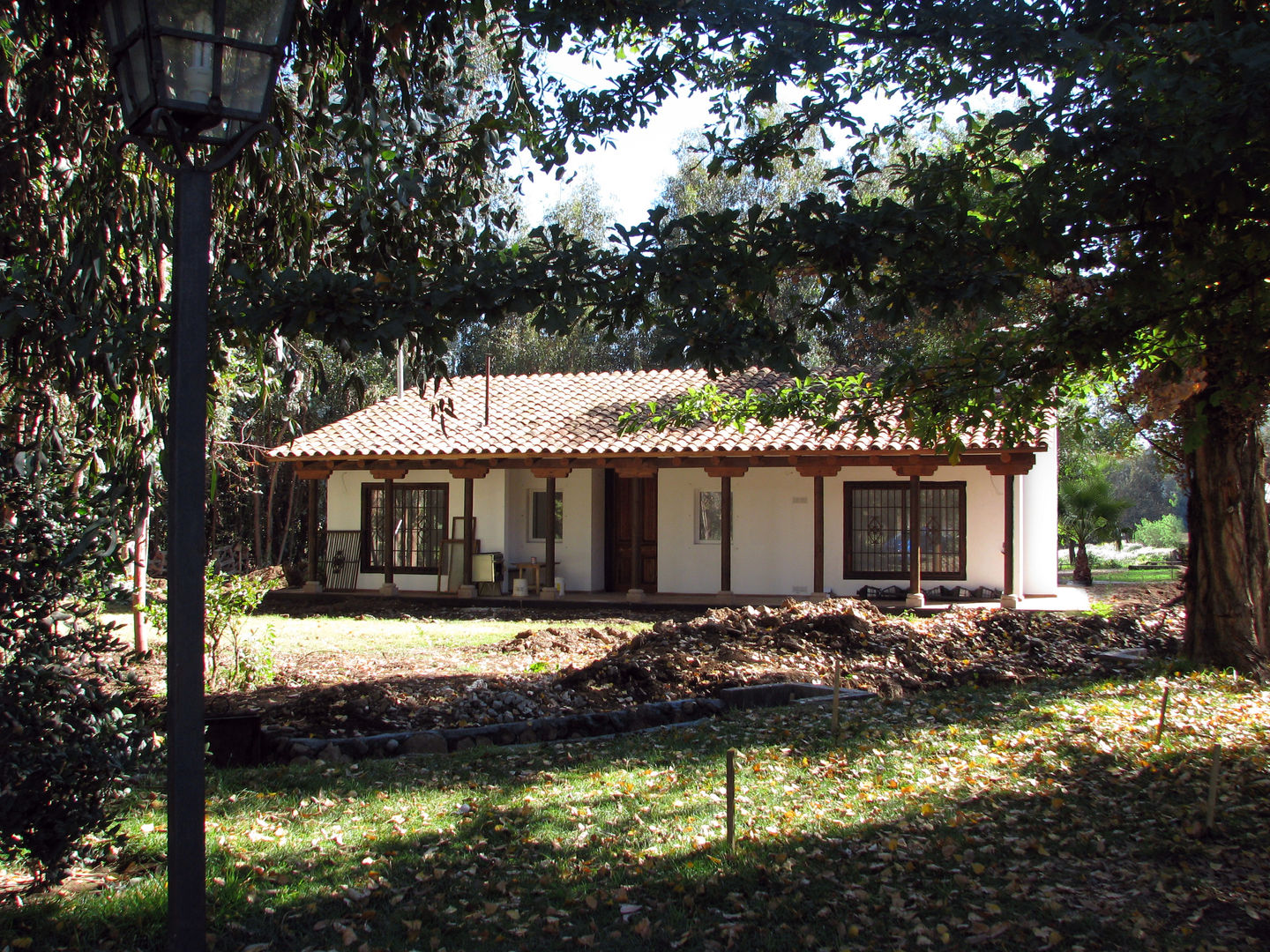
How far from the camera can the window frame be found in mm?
18547

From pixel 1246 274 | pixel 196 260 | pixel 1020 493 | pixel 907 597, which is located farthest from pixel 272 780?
pixel 1020 493

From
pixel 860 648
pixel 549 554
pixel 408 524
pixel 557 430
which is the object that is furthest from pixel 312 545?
pixel 860 648

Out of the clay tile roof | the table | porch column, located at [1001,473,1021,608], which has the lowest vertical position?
the table

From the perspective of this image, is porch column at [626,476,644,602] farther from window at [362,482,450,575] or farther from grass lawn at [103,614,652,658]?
window at [362,482,450,575]

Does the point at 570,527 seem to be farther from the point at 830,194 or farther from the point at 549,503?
the point at 830,194

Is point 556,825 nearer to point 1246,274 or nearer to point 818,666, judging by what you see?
point 1246,274

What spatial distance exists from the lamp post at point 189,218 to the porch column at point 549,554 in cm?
1398

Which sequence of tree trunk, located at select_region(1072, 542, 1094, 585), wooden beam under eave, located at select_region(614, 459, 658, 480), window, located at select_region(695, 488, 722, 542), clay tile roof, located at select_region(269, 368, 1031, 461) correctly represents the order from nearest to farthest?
clay tile roof, located at select_region(269, 368, 1031, 461), wooden beam under eave, located at select_region(614, 459, 658, 480), window, located at select_region(695, 488, 722, 542), tree trunk, located at select_region(1072, 542, 1094, 585)

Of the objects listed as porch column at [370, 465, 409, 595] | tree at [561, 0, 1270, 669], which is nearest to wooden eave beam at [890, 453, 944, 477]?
porch column at [370, 465, 409, 595]

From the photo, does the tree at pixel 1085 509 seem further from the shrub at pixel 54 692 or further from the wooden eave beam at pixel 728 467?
the shrub at pixel 54 692

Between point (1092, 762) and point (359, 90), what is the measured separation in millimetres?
5772

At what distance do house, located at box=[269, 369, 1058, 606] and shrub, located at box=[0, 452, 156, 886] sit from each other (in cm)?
1195

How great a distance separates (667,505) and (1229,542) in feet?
33.4

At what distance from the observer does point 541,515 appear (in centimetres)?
1883
